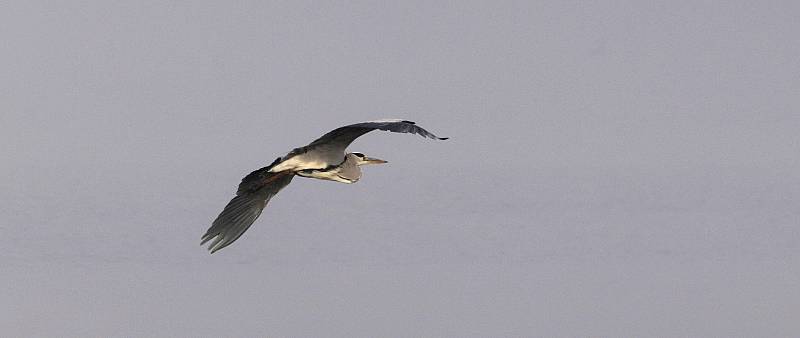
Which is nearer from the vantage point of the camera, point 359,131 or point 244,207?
point 359,131

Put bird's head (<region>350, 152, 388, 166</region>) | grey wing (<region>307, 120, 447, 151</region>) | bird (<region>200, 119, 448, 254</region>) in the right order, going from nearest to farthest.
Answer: grey wing (<region>307, 120, 447, 151</region>) → bird (<region>200, 119, 448, 254</region>) → bird's head (<region>350, 152, 388, 166</region>)

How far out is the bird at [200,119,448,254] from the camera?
22.9 meters

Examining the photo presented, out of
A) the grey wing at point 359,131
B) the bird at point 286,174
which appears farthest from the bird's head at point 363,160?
the grey wing at point 359,131

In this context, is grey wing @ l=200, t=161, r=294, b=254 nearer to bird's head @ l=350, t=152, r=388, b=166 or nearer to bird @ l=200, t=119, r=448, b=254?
bird @ l=200, t=119, r=448, b=254

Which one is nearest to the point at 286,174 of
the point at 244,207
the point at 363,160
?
the point at 244,207

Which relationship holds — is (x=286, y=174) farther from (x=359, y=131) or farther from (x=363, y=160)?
(x=359, y=131)

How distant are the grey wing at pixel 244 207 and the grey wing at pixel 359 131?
5.92ft

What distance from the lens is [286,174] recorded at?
24531 millimetres

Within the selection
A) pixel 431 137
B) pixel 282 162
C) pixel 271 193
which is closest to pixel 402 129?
pixel 431 137

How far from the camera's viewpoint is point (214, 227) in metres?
24.3

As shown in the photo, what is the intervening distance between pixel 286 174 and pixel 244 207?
103cm

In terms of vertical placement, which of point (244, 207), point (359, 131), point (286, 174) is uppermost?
point (359, 131)

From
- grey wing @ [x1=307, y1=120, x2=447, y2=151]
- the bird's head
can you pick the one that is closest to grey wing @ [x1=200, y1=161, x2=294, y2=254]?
the bird's head

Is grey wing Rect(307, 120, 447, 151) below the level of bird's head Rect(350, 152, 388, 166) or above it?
above
